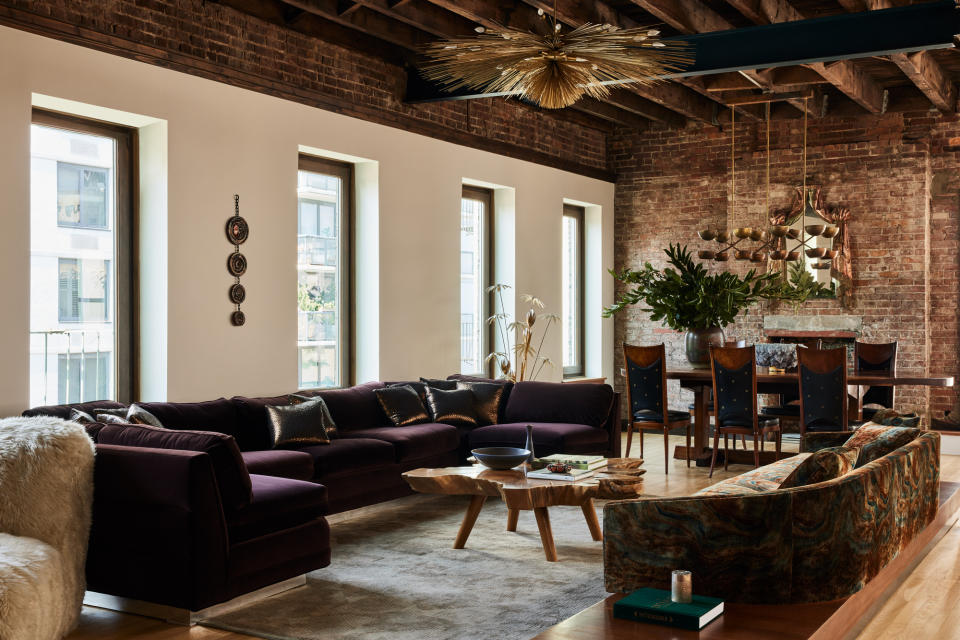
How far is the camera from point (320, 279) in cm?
765

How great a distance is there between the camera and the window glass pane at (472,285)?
9.24 meters

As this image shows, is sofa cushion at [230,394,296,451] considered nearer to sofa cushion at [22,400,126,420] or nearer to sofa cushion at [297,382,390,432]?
sofa cushion at [297,382,390,432]

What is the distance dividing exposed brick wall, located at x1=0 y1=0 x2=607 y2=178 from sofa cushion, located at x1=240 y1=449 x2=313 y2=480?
2612mm

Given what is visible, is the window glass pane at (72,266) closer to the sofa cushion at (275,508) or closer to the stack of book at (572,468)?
the sofa cushion at (275,508)

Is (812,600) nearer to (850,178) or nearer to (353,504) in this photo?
(353,504)

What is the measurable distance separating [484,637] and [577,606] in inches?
23.0

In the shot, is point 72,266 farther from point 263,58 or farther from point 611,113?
point 611,113

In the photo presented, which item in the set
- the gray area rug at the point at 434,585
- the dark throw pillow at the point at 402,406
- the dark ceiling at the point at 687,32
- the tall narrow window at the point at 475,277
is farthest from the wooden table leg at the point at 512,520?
the tall narrow window at the point at 475,277

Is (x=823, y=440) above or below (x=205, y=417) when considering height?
below

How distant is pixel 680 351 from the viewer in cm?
1102

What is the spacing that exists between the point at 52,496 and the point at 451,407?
362 cm

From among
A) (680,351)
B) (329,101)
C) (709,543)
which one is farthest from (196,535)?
(680,351)

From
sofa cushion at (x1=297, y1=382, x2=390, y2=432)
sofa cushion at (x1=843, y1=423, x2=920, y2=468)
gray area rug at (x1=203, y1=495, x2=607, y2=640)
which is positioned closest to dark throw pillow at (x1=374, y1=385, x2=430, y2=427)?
sofa cushion at (x1=297, y1=382, x2=390, y2=432)

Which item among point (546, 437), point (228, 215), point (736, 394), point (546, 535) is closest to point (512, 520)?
point (546, 535)
